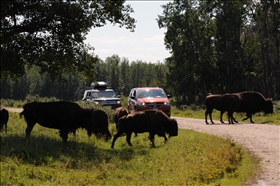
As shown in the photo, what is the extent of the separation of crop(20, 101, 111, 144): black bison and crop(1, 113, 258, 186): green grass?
Result: 0.55 meters

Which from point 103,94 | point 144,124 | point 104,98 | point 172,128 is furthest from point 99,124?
point 103,94

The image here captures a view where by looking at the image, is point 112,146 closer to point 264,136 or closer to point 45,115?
point 45,115

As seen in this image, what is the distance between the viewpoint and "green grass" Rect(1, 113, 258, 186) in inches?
398

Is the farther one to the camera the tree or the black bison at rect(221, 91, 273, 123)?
the black bison at rect(221, 91, 273, 123)

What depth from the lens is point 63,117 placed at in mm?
15531

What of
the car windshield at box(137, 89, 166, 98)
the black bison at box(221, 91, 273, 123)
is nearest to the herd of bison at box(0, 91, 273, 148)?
the car windshield at box(137, 89, 166, 98)

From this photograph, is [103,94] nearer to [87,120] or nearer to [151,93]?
[151,93]

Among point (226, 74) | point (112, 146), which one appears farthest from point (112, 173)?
point (226, 74)

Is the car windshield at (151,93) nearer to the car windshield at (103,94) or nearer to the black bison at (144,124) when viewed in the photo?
the black bison at (144,124)

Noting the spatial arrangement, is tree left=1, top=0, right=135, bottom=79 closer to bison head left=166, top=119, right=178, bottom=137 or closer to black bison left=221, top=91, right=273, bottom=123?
bison head left=166, top=119, right=178, bottom=137

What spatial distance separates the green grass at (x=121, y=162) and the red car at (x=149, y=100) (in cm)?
593

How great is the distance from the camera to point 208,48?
58.2 meters

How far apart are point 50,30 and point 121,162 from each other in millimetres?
7353

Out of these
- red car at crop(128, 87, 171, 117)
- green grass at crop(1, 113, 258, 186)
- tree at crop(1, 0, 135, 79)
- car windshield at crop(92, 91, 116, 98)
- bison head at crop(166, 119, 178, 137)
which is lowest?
green grass at crop(1, 113, 258, 186)
